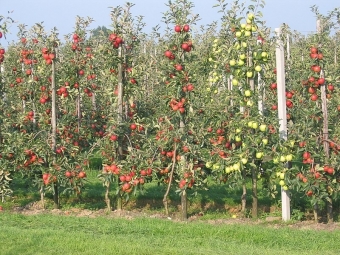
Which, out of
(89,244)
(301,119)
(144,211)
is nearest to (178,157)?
(144,211)

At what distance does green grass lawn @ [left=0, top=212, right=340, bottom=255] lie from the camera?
619 cm

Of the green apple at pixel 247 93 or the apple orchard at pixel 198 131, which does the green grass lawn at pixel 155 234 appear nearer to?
the apple orchard at pixel 198 131

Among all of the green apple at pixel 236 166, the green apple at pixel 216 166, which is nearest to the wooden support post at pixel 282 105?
the green apple at pixel 236 166

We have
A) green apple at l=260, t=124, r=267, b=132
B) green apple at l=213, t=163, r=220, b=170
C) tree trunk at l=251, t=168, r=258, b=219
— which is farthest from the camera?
tree trunk at l=251, t=168, r=258, b=219

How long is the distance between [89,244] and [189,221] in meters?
2.42

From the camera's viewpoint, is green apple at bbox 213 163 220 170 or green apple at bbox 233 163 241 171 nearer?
green apple at bbox 233 163 241 171

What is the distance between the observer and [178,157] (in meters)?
8.41

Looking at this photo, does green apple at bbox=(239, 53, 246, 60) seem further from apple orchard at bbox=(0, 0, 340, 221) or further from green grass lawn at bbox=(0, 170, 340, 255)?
green grass lawn at bbox=(0, 170, 340, 255)

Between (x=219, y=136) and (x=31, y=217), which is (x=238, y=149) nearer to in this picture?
(x=219, y=136)

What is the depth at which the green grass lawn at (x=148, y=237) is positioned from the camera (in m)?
6.19

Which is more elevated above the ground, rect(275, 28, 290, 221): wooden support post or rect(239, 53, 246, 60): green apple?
rect(239, 53, 246, 60): green apple

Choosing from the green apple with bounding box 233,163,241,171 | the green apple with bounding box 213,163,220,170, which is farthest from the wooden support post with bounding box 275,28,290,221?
the green apple with bounding box 213,163,220,170

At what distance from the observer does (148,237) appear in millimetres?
6988

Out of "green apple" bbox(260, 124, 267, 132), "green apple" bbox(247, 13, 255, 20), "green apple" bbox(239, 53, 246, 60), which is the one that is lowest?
"green apple" bbox(260, 124, 267, 132)
